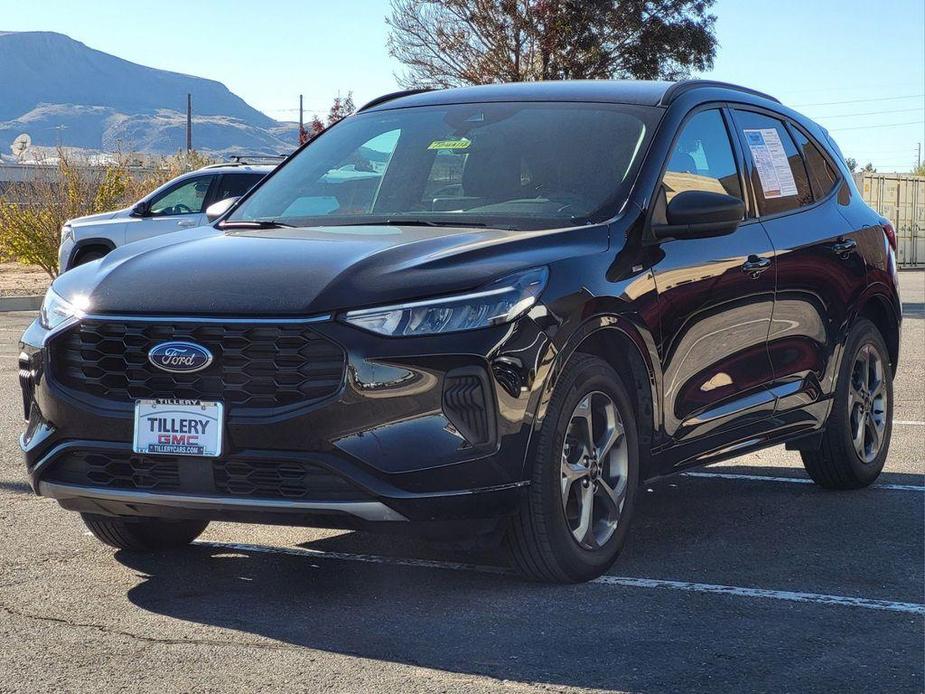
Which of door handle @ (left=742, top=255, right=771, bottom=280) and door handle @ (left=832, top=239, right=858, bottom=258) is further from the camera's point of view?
door handle @ (left=832, top=239, right=858, bottom=258)

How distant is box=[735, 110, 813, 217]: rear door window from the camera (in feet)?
21.8

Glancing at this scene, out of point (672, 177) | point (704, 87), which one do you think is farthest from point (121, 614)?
point (704, 87)

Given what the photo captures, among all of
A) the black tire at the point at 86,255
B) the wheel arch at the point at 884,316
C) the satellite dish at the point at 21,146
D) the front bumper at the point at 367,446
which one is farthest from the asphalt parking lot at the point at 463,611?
the satellite dish at the point at 21,146

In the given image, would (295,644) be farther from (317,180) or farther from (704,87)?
(704,87)

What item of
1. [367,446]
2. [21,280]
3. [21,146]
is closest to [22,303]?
[21,280]

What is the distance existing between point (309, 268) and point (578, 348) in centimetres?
98

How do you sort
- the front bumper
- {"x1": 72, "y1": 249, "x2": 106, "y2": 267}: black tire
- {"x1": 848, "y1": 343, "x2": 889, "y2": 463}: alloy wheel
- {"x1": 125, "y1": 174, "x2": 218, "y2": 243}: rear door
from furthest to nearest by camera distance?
1. {"x1": 72, "y1": 249, "x2": 106, "y2": 267}: black tire
2. {"x1": 125, "y1": 174, "x2": 218, "y2": 243}: rear door
3. {"x1": 848, "y1": 343, "x2": 889, "y2": 463}: alloy wheel
4. the front bumper

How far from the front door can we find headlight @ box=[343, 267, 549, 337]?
987 millimetres

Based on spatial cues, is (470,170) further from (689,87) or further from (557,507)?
(557,507)

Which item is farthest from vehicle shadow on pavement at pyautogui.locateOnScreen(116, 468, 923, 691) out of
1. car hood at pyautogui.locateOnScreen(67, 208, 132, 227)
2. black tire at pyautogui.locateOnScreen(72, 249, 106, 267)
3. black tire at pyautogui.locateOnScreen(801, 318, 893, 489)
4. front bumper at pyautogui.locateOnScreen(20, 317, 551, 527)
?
car hood at pyautogui.locateOnScreen(67, 208, 132, 227)

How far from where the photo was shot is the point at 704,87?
255 inches

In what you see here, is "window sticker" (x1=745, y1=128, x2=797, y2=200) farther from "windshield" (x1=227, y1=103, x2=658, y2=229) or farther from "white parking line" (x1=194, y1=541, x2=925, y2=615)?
"white parking line" (x1=194, y1=541, x2=925, y2=615)

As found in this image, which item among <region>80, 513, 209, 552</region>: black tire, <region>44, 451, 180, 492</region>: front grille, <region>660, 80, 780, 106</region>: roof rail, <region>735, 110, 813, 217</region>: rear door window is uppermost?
<region>660, 80, 780, 106</region>: roof rail

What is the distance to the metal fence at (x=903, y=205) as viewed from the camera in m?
39.7
